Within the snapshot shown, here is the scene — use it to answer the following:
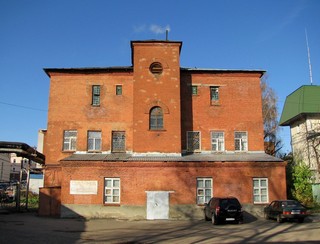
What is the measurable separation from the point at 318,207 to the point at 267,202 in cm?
737

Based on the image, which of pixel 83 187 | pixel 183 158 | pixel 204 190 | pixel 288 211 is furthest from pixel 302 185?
pixel 83 187

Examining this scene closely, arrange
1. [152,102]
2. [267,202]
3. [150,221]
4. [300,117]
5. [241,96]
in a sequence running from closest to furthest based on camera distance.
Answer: [150,221]
[267,202]
[152,102]
[241,96]
[300,117]

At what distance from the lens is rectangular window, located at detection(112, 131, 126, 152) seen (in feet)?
98.1

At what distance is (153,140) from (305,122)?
2283cm

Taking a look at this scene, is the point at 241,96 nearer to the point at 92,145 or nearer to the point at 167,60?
the point at 167,60

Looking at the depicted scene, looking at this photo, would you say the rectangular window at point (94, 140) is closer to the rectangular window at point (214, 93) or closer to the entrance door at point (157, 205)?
the entrance door at point (157, 205)

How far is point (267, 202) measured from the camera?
85.7 ft

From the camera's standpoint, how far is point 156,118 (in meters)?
28.8

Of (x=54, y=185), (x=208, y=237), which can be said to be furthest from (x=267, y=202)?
(x=54, y=185)

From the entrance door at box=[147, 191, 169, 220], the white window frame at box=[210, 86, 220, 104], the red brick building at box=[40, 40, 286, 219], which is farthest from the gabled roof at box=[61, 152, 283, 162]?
the white window frame at box=[210, 86, 220, 104]

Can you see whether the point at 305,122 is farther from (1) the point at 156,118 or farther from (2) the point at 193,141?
(1) the point at 156,118

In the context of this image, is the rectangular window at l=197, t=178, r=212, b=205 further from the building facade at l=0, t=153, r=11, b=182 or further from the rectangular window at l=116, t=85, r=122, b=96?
the building facade at l=0, t=153, r=11, b=182

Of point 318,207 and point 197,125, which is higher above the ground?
point 197,125

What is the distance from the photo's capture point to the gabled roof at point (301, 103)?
41.5 meters
